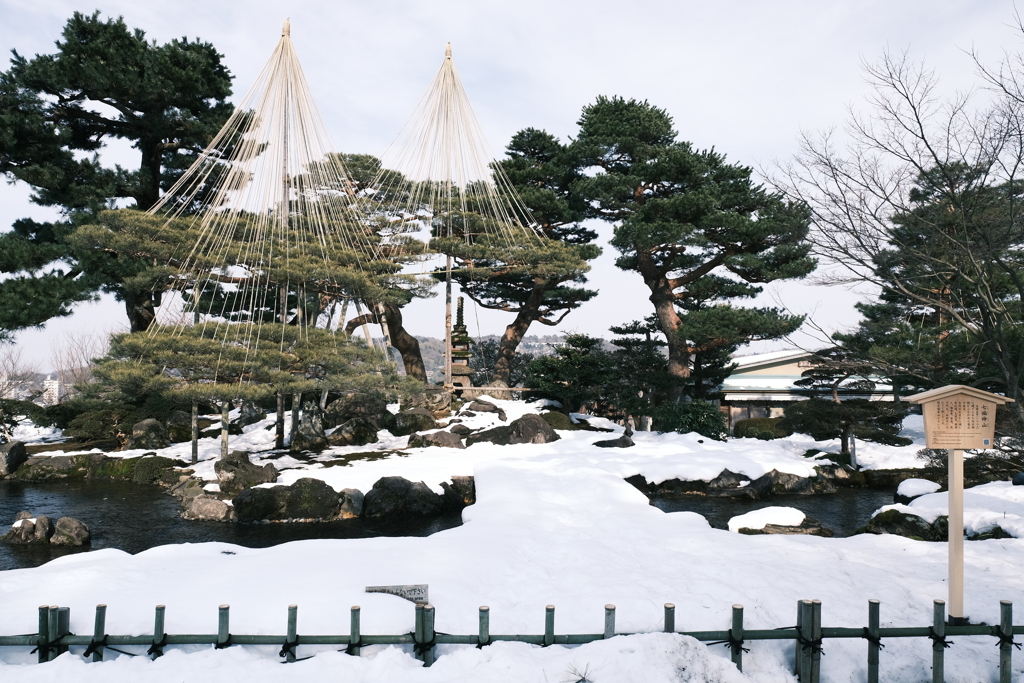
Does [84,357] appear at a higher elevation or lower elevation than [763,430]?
higher

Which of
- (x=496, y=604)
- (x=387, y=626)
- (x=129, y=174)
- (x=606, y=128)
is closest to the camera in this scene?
(x=387, y=626)

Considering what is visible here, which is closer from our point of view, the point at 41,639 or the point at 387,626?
the point at 41,639

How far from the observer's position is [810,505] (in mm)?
13445

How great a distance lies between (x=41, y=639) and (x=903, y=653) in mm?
7138

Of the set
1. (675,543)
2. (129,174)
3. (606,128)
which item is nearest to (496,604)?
(675,543)

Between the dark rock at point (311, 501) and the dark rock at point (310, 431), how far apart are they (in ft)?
16.3

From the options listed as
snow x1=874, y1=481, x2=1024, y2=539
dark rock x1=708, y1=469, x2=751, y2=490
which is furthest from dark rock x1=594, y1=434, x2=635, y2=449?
snow x1=874, y1=481, x2=1024, y2=539

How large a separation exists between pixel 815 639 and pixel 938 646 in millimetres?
1030

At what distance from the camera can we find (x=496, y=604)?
6.29 metres

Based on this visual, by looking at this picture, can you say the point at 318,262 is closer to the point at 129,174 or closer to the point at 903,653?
the point at 129,174

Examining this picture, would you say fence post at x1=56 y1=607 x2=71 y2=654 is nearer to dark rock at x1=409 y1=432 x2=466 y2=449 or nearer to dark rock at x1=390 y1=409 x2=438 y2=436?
dark rock at x1=409 y1=432 x2=466 y2=449

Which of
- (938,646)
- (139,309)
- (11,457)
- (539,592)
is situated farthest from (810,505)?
(139,309)

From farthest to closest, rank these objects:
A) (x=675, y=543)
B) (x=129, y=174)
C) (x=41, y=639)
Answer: (x=129, y=174)
(x=675, y=543)
(x=41, y=639)

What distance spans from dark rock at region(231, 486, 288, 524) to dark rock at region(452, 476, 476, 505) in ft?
11.6
